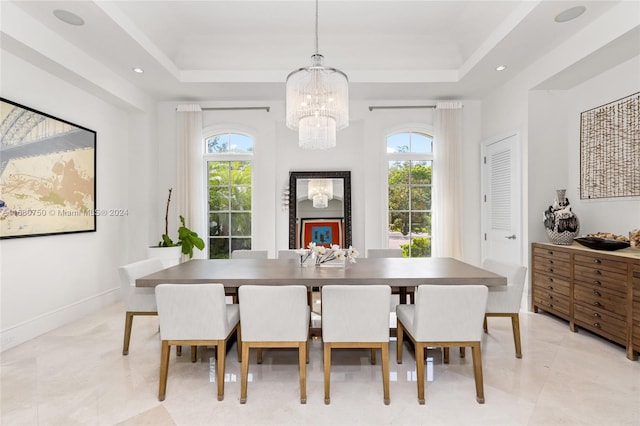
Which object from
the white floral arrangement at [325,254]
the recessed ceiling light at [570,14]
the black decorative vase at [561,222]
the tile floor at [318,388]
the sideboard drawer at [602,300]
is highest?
the recessed ceiling light at [570,14]

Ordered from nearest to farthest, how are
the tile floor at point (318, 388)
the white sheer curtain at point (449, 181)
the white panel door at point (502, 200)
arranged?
Result: the tile floor at point (318, 388)
the white panel door at point (502, 200)
the white sheer curtain at point (449, 181)

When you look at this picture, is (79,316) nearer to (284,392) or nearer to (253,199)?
(253,199)

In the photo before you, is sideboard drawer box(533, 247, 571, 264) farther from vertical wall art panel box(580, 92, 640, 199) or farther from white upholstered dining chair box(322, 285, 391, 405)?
white upholstered dining chair box(322, 285, 391, 405)

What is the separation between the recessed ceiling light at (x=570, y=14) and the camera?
113 inches

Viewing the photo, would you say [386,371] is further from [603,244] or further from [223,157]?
[223,157]

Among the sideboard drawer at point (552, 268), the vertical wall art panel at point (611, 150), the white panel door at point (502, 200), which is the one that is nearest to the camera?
the vertical wall art panel at point (611, 150)

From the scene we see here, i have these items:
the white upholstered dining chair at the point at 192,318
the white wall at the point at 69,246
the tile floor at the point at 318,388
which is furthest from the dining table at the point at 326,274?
the white wall at the point at 69,246

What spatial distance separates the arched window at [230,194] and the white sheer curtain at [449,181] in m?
2.81

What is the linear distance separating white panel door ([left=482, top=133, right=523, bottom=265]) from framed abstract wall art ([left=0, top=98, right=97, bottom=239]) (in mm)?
5136

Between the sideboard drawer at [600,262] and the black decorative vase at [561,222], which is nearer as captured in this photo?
the sideboard drawer at [600,262]

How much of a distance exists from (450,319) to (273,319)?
43.0 inches

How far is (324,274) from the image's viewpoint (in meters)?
2.54

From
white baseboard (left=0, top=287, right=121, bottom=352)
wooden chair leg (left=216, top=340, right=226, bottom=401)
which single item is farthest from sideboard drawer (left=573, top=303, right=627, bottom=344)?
white baseboard (left=0, top=287, right=121, bottom=352)

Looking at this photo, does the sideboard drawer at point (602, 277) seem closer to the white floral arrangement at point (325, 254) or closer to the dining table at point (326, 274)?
the dining table at point (326, 274)
